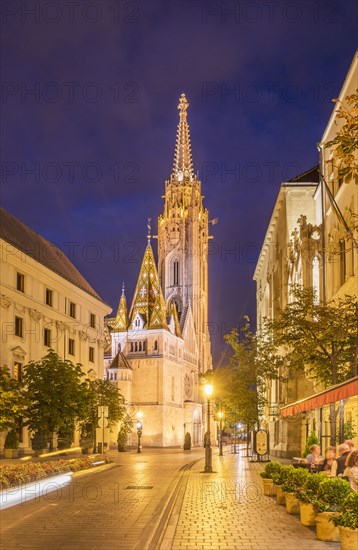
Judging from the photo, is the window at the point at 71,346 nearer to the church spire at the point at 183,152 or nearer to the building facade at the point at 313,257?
the building facade at the point at 313,257

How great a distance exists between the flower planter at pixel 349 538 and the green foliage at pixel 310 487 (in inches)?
99.3

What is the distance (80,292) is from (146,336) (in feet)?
133

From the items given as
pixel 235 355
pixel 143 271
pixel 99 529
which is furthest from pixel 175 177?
pixel 99 529

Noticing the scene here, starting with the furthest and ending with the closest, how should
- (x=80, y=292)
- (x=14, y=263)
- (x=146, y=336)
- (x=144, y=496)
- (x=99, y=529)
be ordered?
(x=146, y=336), (x=80, y=292), (x=14, y=263), (x=144, y=496), (x=99, y=529)

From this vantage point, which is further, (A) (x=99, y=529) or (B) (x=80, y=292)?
(B) (x=80, y=292)

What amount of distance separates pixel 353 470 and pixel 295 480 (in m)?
3.06

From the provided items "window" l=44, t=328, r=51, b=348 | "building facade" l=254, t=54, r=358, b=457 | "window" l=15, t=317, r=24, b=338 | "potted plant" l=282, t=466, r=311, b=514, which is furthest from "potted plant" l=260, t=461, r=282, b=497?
"window" l=44, t=328, r=51, b=348

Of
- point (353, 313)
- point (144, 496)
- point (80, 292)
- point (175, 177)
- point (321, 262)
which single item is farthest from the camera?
point (175, 177)

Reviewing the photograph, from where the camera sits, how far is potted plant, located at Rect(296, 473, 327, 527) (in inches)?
509

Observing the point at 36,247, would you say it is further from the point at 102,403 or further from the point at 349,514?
the point at 349,514

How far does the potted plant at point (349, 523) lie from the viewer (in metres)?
9.78

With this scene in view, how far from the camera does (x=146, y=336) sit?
97.6 meters

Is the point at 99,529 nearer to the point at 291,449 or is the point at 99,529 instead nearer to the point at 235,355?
the point at 291,449

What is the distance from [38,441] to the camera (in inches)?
1671
